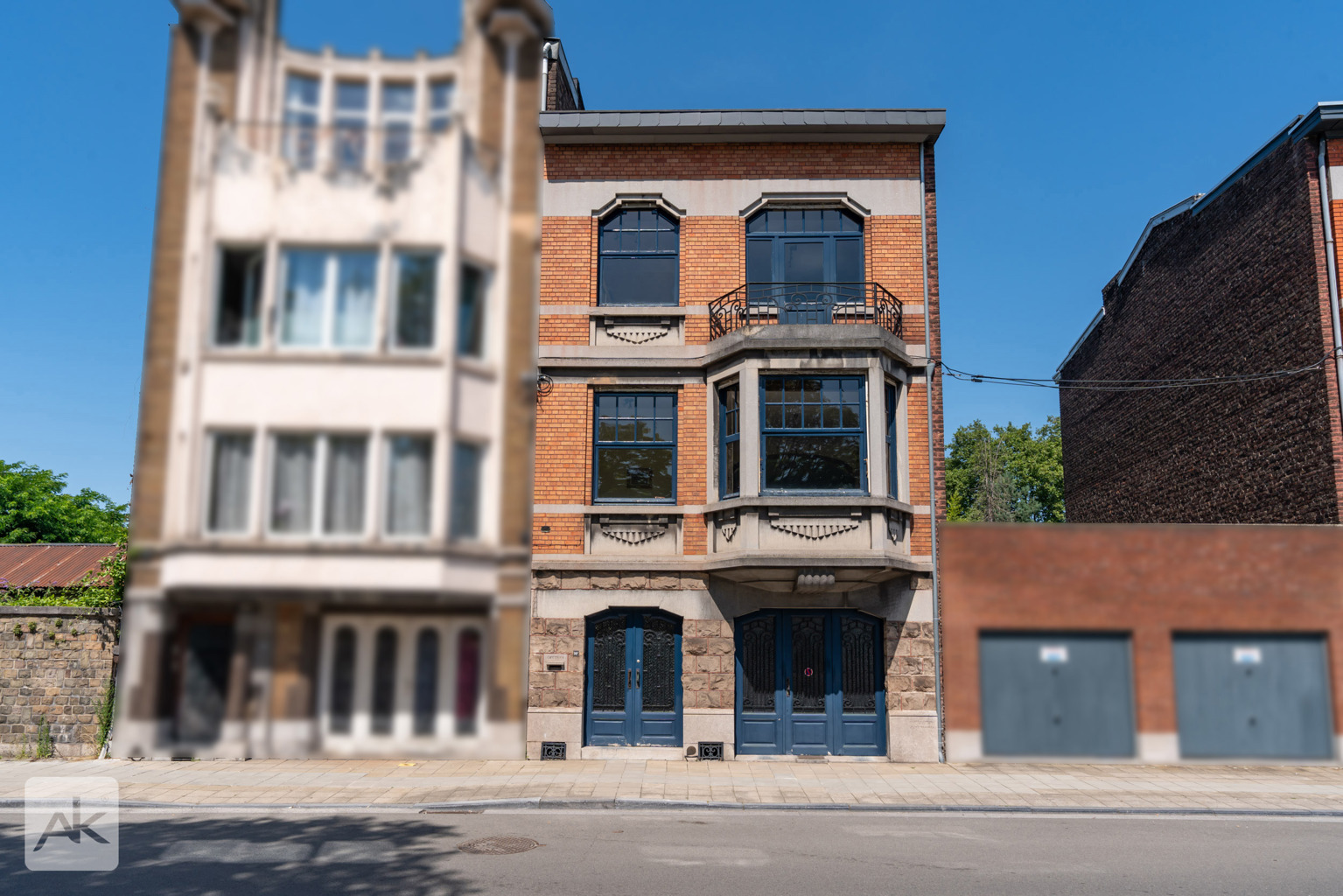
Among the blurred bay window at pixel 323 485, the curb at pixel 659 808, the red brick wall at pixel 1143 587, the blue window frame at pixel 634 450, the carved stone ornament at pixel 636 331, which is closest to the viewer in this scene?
the blurred bay window at pixel 323 485

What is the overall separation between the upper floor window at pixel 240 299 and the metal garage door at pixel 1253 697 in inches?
133

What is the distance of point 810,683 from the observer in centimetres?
1555

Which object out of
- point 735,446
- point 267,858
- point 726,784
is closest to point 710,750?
point 726,784

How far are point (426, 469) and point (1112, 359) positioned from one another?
25501mm

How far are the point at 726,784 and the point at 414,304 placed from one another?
→ 43.6ft

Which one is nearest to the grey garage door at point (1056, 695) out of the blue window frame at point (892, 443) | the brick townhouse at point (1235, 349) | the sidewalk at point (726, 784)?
the sidewalk at point (726, 784)

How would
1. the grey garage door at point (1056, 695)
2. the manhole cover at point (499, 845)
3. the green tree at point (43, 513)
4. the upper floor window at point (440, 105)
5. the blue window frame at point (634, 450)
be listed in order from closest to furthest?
the upper floor window at point (440, 105) → the grey garage door at point (1056, 695) → the manhole cover at point (499, 845) → the blue window frame at point (634, 450) → the green tree at point (43, 513)

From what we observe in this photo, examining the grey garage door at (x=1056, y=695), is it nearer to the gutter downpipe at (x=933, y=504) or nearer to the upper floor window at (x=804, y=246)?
the gutter downpipe at (x=933, y=504)

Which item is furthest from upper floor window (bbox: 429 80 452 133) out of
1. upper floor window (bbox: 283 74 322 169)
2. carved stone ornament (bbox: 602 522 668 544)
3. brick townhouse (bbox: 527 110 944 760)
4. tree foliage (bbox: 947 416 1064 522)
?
tree foliage (bbox: 947 416 1064 522)

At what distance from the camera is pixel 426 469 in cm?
91

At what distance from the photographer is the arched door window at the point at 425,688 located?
0.98m

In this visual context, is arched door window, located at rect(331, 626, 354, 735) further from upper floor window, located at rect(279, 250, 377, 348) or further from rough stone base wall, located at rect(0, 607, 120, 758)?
rough stone base wall, located at rect(0, 607, 120, 758)

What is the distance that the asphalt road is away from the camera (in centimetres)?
828

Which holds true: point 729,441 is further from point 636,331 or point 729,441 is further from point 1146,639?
point 1146,639
